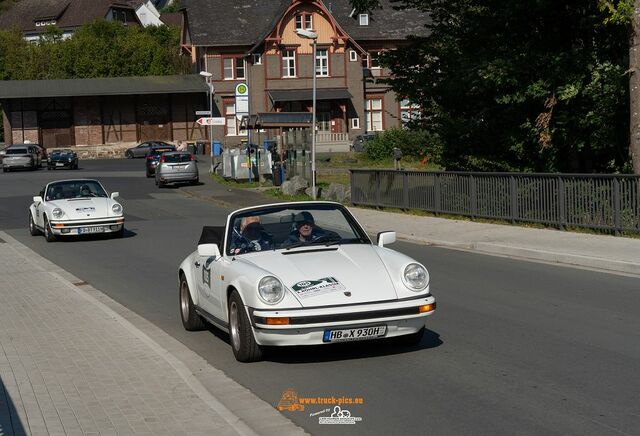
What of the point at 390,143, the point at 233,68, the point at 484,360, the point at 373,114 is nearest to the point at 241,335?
the point at 484,360

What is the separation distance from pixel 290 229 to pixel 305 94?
65.0m

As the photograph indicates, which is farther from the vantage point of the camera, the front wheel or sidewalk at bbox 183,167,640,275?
sidewalk at bbox 183,167,640,275

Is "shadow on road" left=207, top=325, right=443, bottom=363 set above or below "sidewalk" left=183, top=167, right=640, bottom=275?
above

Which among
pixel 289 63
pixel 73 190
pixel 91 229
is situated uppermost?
pixel 289 63

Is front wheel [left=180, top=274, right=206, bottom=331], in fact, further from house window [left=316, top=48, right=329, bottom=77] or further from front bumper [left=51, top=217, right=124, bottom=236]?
house window [left=316, top=48, right=329, bottom=77]

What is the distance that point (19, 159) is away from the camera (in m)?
59.4

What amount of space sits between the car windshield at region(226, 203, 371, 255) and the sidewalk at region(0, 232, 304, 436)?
1.26m

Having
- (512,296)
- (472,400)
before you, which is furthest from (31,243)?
(472,400)

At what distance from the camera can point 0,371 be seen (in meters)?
8.84

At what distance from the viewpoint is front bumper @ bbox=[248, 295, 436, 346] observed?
340 inches

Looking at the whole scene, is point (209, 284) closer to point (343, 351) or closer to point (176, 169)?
point (343, 351)

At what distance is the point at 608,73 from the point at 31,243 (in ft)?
46.3

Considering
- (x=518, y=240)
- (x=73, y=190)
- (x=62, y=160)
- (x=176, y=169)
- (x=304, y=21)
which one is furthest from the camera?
(x=304, y=21)

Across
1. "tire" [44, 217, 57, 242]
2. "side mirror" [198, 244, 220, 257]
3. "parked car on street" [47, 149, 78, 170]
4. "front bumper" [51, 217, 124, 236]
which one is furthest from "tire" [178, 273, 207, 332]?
"parked car on street" [47, 149, 78, 170]
